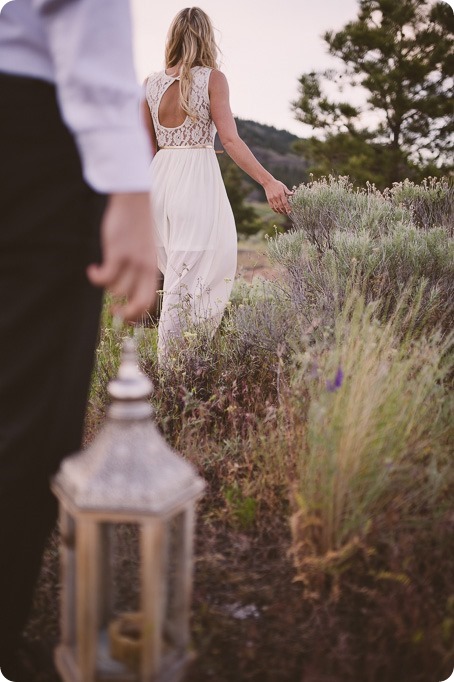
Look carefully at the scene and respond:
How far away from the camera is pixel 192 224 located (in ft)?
14.0

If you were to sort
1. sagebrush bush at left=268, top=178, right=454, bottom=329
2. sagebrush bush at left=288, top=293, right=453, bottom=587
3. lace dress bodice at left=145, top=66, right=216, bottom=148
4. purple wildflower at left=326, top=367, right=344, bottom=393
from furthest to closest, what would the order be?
lace dress bodice at left=145, top=66, right=216, bottom=148 < sagebrush bush at left=268, top=178, right=454, bottom=329 < purple wildflower at left=326, top=367, right=344, bottom=393 < sagebrush bush at left=288, top=293, right=453, bottom=587

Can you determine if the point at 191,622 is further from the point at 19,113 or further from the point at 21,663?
the point at 19,113

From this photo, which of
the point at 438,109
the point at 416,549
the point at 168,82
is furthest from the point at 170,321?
the point at 438,109

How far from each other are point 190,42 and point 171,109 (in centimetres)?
40

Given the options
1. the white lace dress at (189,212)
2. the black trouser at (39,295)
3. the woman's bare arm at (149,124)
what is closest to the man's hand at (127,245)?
the black trouser at (39,295)

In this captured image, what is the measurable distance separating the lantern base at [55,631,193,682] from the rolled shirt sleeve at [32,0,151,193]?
104 centimetres

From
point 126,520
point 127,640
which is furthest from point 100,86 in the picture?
point 127,640

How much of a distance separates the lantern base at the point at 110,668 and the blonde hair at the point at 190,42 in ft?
10.7

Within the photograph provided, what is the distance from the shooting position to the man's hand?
4.14ft

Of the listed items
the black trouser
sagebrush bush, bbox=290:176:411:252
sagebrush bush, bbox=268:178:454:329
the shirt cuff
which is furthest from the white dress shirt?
sagebrush bush, bbox=290:176:411:252

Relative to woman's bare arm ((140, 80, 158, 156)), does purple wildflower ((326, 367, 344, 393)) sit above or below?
below

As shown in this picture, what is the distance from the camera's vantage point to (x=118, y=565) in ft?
7.29

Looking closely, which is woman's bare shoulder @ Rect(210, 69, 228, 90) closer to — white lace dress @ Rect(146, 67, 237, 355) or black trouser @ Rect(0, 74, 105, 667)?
white lace dress @ Rect(146, 67, 237, 355)

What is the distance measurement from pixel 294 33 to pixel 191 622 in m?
3.42
